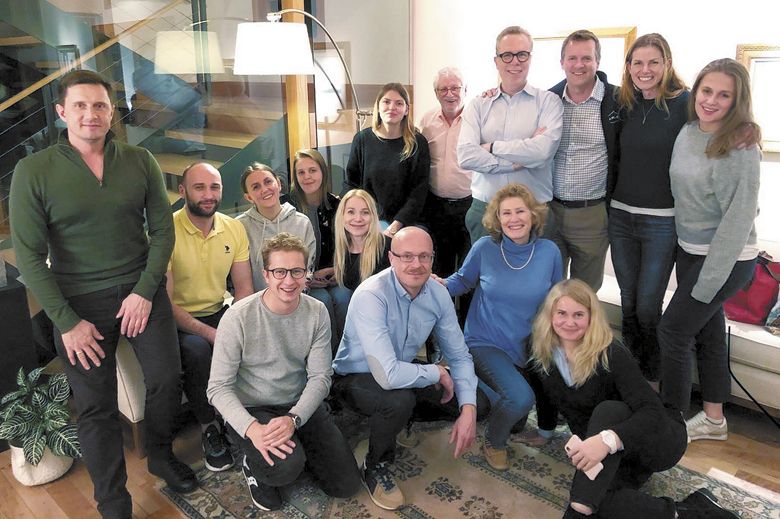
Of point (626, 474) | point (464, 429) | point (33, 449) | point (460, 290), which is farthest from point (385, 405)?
point (33, 449)

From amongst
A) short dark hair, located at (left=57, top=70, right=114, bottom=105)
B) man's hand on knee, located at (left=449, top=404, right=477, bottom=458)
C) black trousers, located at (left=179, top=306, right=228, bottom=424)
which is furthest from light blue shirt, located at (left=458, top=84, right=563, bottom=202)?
short dark hair, located at (left=57, top=70, right=114, bottom=105)

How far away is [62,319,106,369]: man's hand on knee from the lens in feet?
6.89

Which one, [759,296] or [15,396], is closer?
[15,396]

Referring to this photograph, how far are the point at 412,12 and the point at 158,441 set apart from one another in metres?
3.49

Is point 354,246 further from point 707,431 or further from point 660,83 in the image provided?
point 707,431

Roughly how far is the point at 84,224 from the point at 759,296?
279 cm

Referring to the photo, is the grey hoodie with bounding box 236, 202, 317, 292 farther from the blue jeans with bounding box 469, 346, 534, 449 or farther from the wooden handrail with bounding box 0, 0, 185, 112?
the wooden handrail with bounding box 0, 0, 185, 112

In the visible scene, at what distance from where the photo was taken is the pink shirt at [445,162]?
3.23m

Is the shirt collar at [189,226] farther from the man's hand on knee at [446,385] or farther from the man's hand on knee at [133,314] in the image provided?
the man's hand on knee at [446,385]

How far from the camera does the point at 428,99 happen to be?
461cm

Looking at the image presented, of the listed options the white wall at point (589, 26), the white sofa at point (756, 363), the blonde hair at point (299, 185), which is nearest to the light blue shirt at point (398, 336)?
the blonde hair at point (299, 185)

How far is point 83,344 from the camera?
2.12 meters

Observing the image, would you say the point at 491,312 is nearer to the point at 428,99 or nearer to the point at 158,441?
the point at 158,441

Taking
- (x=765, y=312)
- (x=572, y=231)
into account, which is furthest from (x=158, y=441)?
(x=765, y=312)
